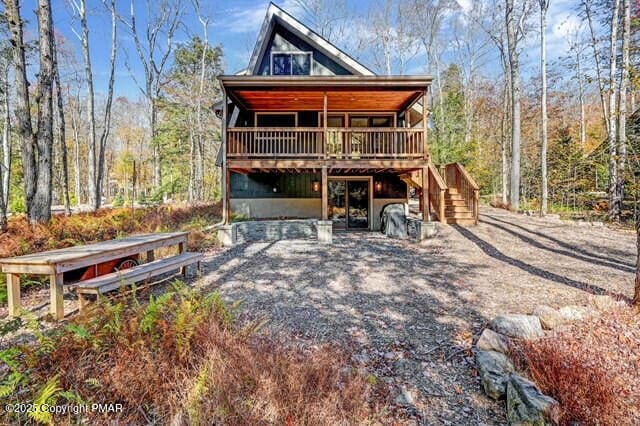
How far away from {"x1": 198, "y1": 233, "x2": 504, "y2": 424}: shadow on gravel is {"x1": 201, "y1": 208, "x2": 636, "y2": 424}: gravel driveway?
2cm

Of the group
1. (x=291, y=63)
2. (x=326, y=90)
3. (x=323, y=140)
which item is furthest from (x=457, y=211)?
A: (x=291, y=63)

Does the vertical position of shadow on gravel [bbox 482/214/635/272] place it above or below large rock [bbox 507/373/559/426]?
above

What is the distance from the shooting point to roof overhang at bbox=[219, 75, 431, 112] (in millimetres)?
9211

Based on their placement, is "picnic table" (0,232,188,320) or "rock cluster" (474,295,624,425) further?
"picnic table" (0,232,188,320)

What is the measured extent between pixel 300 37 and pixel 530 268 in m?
11.5

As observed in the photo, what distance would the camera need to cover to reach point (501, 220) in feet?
38.3

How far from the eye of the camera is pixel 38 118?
820cm

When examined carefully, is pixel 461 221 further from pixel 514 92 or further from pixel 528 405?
pixel 528 405

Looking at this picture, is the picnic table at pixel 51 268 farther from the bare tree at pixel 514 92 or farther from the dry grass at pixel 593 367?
the bare tree at pixel 514 92

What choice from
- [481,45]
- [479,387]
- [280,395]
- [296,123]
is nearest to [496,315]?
[479,387]

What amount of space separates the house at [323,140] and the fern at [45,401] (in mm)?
7435

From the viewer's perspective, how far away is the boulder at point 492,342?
3.43 m

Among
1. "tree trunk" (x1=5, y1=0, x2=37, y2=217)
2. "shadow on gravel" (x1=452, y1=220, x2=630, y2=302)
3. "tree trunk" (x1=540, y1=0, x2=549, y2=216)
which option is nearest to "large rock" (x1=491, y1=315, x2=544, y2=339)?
"shadow on gravel" (x1=452, y1=220, x2=630, y2=302)

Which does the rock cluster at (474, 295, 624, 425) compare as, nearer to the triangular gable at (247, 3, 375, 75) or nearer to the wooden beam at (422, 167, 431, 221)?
the wooden beam at (422, 167, 431, 221)
